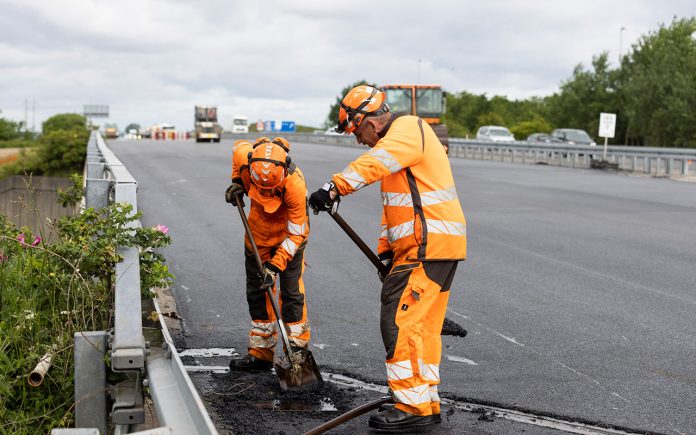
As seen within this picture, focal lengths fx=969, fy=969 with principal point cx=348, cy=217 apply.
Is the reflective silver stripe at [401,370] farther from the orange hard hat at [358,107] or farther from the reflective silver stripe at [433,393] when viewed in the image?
the orange hard hat at [358,107]

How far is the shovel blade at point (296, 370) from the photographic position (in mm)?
5766

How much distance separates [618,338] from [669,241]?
620 centimetres

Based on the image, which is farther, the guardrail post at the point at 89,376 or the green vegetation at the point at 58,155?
the green vegetation at the point at 58,155

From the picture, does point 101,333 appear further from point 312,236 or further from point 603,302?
point 312,236

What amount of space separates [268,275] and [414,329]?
125 cm

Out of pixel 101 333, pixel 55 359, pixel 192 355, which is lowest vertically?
pixel 192 355

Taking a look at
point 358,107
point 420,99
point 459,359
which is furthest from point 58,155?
point 358,107

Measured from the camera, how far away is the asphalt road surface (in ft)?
20.0

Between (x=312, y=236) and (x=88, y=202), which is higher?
(x=88, y=202)

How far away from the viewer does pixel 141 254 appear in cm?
555

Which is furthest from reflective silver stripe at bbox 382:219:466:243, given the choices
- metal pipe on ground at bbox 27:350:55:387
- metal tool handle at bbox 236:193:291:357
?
metal pipe on ground at bbox 27:350:55:387

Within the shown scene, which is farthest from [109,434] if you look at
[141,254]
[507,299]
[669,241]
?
[669,241]

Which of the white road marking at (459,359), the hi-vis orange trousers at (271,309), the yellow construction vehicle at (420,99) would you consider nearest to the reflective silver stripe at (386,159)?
the hi-vis orange trousers at (271,309)

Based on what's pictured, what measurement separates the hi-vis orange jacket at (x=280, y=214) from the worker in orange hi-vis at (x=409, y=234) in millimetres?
866
